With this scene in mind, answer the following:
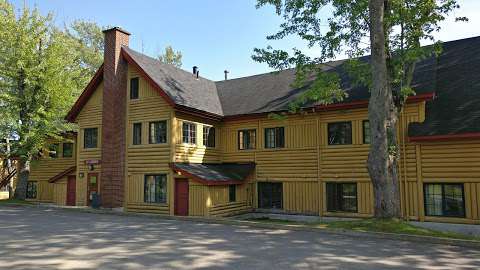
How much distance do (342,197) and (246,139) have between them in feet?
22.0

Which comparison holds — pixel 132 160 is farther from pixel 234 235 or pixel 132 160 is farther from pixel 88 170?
pixel 234 235

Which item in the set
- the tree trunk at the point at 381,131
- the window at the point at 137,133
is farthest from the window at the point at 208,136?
the tree trunk at the point at 381,131

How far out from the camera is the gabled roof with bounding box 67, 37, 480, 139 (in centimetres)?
1711

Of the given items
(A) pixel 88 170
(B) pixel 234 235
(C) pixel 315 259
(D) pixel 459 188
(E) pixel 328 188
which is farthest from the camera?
(A) pixel 88 170

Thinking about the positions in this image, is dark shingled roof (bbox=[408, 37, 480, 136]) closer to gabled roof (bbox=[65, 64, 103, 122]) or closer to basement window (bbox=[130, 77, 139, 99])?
basement window (bbox=[130, 77, 139, 99])

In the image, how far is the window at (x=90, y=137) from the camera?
78.9 feet

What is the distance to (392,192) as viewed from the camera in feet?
48.0

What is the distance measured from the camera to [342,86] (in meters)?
20.9

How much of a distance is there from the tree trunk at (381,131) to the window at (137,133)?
12.9 meters

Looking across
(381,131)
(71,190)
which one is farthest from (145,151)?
(381,131)

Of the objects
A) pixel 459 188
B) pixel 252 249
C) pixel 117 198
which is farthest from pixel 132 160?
pixel 459 188

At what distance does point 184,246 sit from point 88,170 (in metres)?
14.6

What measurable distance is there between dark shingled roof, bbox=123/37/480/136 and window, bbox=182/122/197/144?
116 centimetres

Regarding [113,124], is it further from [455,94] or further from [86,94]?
[455,94]
